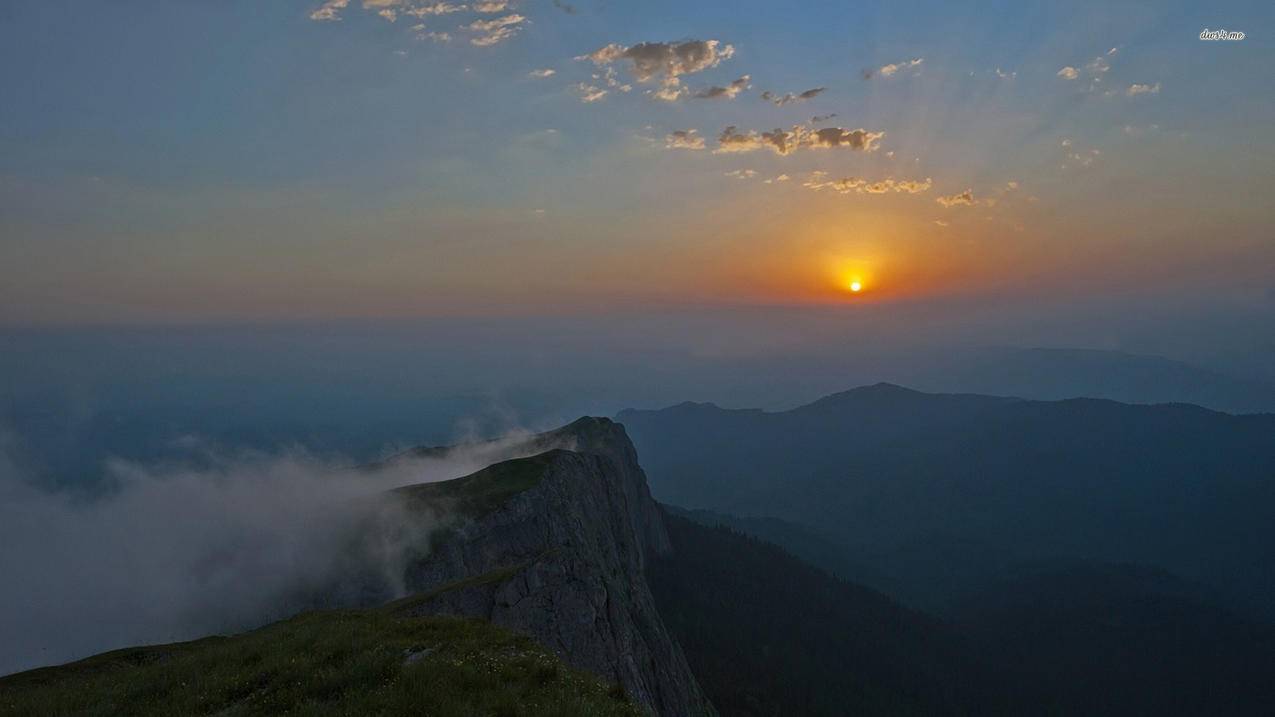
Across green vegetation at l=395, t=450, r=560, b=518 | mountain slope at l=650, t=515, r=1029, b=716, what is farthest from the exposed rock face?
mountain slope at l=650, t=515, r=1029, b=716

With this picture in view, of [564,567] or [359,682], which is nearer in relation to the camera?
[359,682]

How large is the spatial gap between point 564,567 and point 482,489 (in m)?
50.0

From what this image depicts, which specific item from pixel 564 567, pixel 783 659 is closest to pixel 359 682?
pixel 564 567

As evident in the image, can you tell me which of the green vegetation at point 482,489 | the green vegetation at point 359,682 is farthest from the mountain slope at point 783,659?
the green vegetation at point 359,682

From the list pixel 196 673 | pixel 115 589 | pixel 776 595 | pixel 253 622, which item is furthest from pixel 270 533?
pixel 776 595

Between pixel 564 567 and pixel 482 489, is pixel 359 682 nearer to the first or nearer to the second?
pixel 564 567

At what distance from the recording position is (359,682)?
13.2 meters

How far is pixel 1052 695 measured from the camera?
A: 200 m

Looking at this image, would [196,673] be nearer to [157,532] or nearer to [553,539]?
[553,539]

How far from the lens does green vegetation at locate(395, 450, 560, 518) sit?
Answer: 8800 cm

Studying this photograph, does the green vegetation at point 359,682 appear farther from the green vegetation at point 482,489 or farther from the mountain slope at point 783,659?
the mountain slope at point 783,659

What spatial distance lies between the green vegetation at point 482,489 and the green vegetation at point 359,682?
232ft

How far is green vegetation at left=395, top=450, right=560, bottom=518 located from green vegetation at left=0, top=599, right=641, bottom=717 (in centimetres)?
7078

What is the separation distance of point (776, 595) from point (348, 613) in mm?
194031
